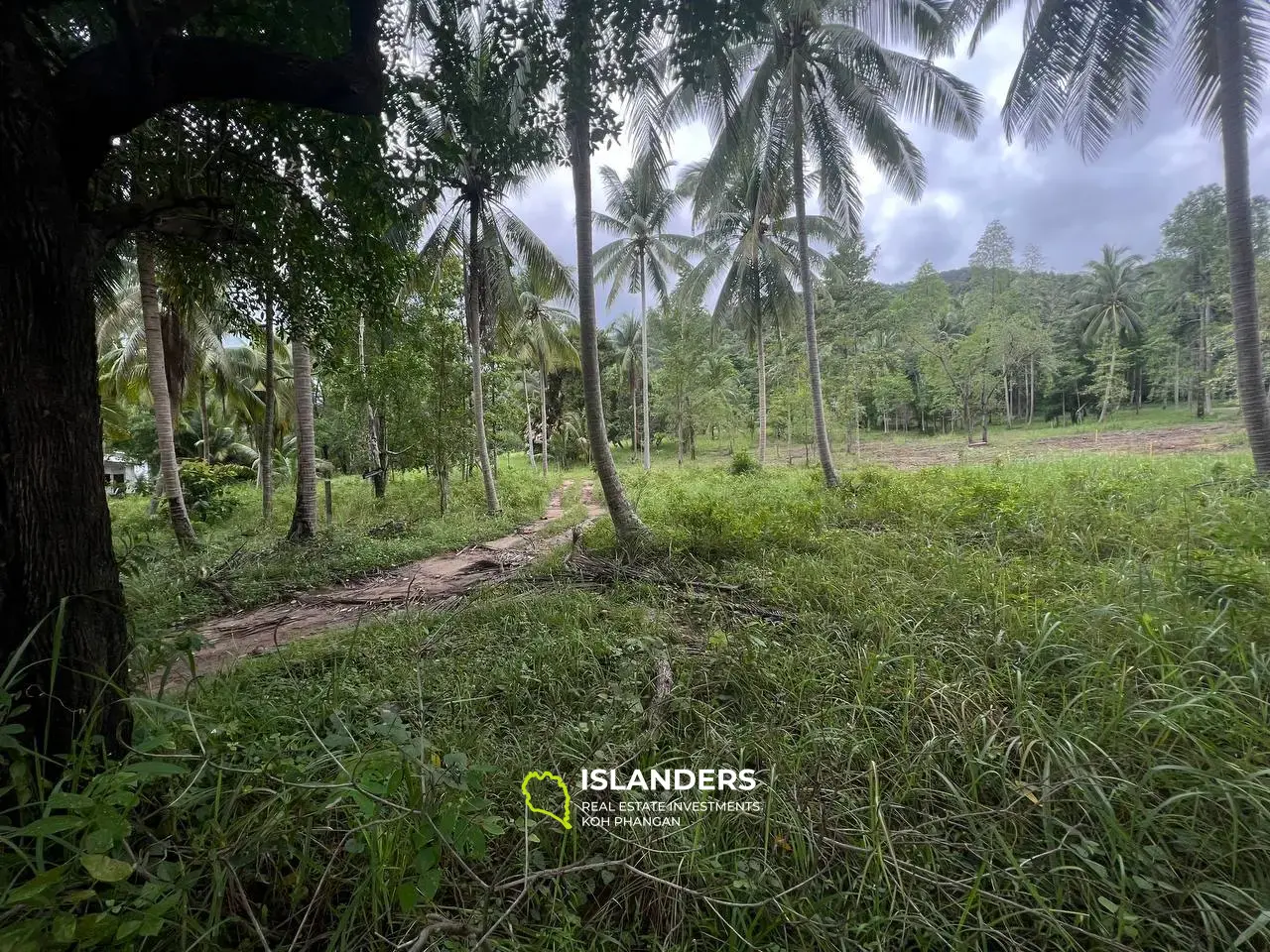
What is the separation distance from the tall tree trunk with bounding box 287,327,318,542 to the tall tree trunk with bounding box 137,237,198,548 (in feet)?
4.77

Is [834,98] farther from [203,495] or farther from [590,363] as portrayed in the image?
[203,495]

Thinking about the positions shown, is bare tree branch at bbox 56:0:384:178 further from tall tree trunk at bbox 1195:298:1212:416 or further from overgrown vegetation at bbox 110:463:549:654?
tall tree trunk at bbox 1195:298:1212:416

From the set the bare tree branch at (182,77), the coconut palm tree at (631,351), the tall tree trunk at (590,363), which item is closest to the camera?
the bare tree branch at (182,77)

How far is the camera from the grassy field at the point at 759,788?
1346mm

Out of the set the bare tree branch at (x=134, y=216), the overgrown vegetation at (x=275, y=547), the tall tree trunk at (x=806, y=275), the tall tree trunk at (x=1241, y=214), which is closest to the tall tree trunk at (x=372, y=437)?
the overgrown vegetation at (x=275, y=547)

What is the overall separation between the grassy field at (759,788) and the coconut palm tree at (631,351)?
2222 cm

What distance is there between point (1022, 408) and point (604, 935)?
52.3 metres

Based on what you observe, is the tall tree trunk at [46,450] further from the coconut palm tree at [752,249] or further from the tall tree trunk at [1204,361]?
the tall tree trunk at [1204,361]

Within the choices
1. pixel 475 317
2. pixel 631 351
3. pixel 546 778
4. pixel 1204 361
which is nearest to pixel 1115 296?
pixel 1204 361

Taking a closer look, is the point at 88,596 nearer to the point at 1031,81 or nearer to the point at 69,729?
the point at 69,729

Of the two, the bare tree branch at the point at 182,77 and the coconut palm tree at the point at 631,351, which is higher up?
the coconut palm tree at the point at 631,351

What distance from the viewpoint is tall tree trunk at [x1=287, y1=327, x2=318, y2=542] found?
734cm

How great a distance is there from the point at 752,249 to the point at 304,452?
472 inches

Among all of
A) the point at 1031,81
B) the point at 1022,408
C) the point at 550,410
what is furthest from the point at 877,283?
the point at 1022,408
